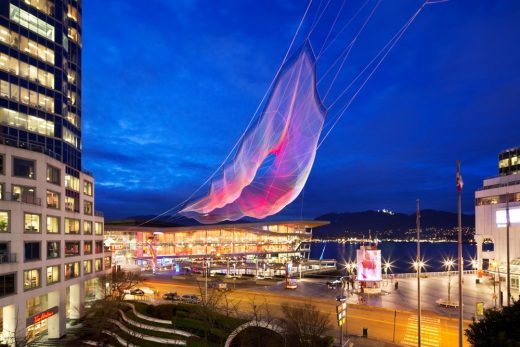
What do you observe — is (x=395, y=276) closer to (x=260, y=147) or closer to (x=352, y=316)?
(x=352, y=316)

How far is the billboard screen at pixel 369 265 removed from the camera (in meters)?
46.9

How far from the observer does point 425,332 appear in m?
31.8

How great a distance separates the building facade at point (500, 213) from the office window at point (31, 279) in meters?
53.6

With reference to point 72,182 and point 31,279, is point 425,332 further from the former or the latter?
point 72,182

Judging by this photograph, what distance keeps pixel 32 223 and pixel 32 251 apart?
249 cm

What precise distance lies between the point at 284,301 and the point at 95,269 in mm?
26448

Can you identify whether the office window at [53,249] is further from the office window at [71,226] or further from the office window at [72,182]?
the office window at [72,182]

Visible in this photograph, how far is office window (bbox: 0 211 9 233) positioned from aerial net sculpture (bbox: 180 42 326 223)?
2281 cm

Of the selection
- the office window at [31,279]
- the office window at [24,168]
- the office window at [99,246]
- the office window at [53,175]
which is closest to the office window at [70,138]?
the office window at [53,175]

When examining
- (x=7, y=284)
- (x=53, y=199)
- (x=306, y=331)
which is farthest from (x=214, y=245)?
(x=306, y=331)

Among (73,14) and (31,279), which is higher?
(73,14)

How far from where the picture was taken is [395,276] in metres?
60.0

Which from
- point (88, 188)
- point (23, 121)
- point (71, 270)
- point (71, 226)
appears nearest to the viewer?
point (23, 121)

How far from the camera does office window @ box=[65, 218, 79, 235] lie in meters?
48.4
